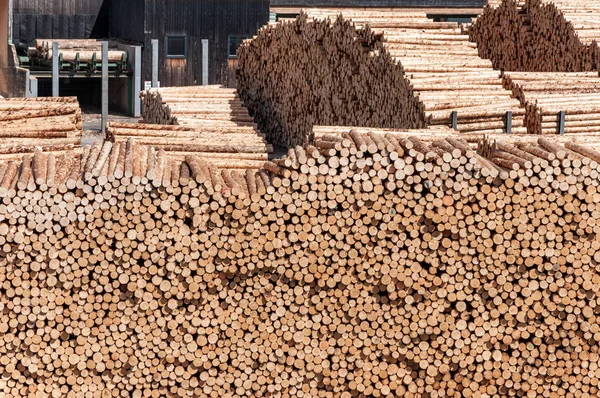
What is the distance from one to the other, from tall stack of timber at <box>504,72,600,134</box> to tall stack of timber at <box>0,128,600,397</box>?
25.5ft

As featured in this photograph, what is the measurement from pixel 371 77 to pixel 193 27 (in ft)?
75.7

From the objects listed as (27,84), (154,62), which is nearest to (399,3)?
(154,62)

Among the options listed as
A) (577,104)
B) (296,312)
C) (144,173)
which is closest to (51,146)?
(144,173)

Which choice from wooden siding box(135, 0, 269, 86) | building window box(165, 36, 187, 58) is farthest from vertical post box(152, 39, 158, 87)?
building window box(165, 36, 187, 58)

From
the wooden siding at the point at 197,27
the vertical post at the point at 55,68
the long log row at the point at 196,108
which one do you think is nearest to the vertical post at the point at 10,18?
the wooden siding at the point at 197,27

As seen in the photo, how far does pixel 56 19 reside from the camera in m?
47.5

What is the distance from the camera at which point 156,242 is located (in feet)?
45.7

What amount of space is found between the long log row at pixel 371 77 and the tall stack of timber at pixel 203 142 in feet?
4.61

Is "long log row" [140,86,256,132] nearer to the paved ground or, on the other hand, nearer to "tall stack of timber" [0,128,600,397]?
the paved ground

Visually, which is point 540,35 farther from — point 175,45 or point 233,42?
point 175,45

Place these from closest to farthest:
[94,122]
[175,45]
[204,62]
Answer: [204,62], [94,122], [175,45]

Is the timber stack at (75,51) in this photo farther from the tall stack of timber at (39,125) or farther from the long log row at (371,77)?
the tall stack of timber at (39,125)

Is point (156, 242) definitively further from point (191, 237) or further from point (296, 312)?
point (296, 312)

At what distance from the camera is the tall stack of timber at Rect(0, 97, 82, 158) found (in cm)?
1834
